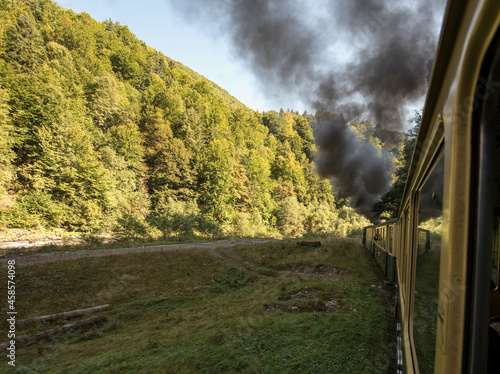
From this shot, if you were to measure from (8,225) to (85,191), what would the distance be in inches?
231

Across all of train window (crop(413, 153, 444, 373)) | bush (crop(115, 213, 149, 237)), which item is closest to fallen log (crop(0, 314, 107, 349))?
train window (crop(413, 153, 444, 373))

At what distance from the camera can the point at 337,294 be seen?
892 centimetres

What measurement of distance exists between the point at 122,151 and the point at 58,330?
2826cm

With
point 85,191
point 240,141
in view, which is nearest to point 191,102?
point 240,141

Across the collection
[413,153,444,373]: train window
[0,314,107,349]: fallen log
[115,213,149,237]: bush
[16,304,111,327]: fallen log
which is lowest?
[16,304,111,327]: fallen log

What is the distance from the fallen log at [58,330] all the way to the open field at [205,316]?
0.63 feet

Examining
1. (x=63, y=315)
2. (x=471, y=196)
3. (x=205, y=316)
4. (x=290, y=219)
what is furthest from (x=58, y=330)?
(x=290, y=219)

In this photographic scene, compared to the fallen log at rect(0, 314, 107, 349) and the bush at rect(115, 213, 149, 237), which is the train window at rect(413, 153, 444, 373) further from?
the bush at rect(115, 213, 149, 237)

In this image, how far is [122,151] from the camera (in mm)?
31312

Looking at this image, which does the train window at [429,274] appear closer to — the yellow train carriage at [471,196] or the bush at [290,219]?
the yellow train carriage at [471,196]

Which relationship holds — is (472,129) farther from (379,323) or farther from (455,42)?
(379,323)

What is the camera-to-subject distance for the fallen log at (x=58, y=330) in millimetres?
5849

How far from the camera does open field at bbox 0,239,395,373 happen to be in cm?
466

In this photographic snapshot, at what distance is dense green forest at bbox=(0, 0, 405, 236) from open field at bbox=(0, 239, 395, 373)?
463 inches
